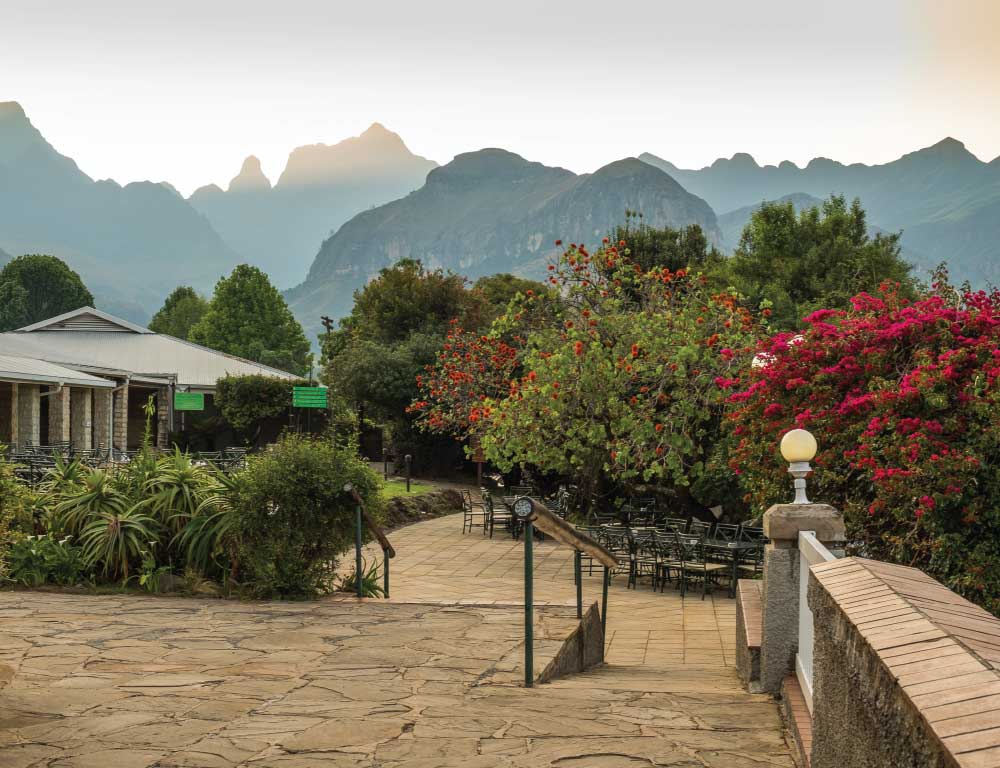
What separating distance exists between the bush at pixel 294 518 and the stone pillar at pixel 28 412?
18444 millimetres

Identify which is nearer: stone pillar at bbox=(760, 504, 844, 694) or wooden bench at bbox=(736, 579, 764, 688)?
stone pillar at bbox=(760, 504, 844, 694)

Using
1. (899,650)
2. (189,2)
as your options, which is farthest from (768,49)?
(899,650)

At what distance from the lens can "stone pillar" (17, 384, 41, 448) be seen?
25000mm

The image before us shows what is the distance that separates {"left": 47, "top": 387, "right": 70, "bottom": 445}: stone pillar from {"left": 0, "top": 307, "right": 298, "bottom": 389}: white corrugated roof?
5.03 meters

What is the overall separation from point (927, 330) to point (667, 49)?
1873cm

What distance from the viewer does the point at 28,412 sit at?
82.6 feet

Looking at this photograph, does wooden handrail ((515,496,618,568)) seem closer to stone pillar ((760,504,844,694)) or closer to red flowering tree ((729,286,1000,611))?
stone pillar ((760,504,844,694))

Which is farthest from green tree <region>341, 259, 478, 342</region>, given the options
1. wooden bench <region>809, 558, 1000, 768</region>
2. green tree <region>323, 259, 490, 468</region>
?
wooden bench <region>809, 558, 1000, 768</region>

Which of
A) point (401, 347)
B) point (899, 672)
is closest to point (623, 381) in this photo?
point (899, 672)

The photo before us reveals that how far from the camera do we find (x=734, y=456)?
10.5 meters

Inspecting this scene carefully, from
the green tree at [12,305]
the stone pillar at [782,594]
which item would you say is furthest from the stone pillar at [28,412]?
the green tree at [12,305]

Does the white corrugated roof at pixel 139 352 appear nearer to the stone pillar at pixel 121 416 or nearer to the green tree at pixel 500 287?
the stone pillar at pixel 121 416

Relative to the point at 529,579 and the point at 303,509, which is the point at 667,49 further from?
the point at 529,579

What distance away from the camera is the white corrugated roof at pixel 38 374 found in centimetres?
2169
